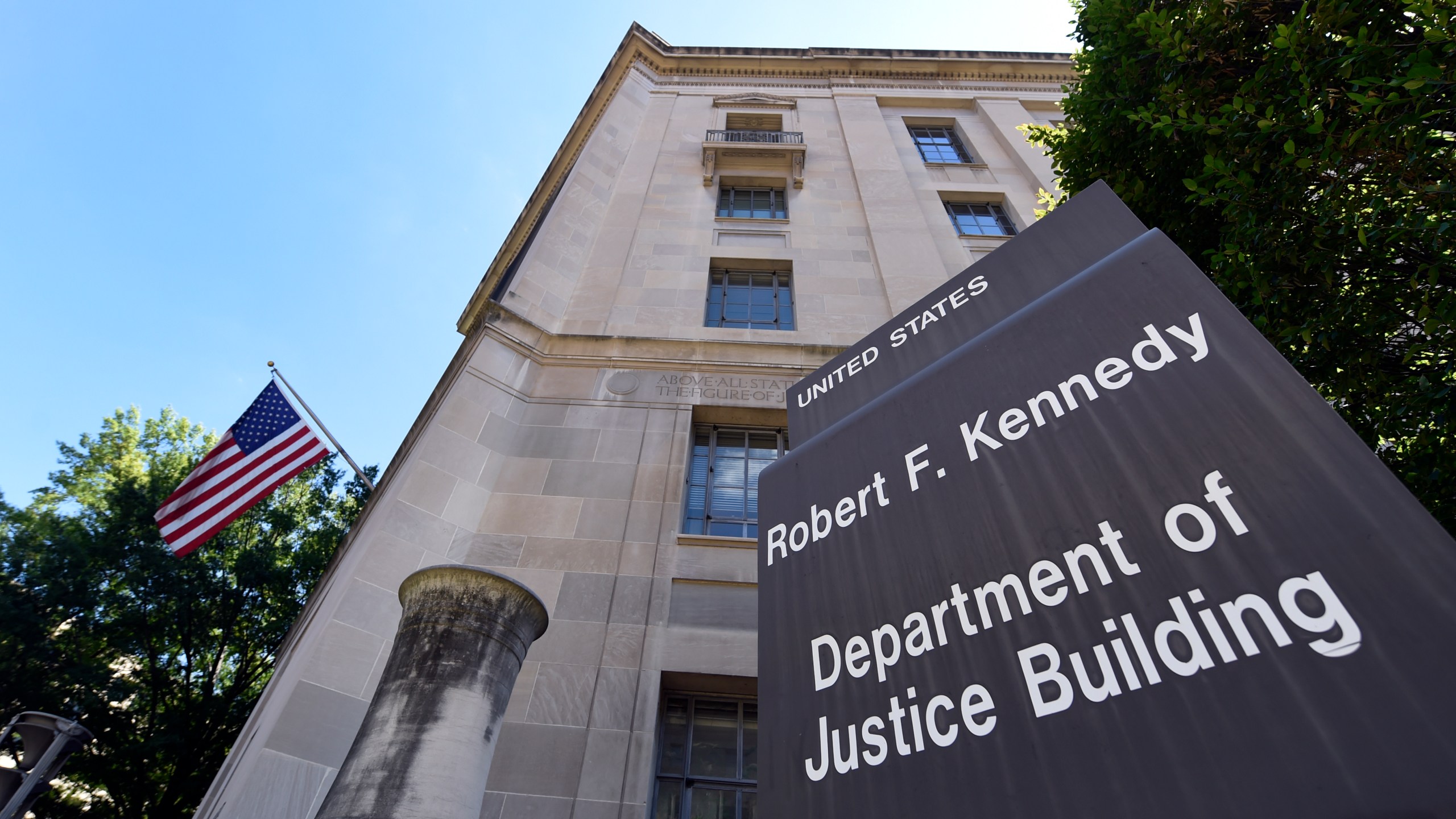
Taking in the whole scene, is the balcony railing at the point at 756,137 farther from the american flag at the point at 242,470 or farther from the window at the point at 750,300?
the american flag at the point at 242,470

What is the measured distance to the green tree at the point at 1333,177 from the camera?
14.9ft

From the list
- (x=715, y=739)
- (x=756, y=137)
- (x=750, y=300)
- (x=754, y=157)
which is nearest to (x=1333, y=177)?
(x=715, y=739)

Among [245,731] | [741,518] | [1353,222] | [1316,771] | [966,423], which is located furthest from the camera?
[741,518]

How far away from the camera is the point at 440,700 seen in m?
4.56

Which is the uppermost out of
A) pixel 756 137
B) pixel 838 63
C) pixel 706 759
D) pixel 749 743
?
pixel 838 63

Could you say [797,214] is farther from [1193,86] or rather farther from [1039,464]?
[1039,464]

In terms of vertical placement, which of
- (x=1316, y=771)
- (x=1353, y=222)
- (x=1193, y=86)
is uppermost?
(x=1193, y=86)

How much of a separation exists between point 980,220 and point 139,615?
73.9ft

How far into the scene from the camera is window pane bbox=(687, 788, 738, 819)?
249 inches

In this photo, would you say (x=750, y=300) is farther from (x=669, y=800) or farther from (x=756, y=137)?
(x=669, y=800)

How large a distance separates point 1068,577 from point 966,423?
0.82m

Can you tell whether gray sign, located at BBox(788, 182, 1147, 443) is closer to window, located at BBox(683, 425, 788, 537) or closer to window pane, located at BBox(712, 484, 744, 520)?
window, located at BBox(683, 425, 788, 537)

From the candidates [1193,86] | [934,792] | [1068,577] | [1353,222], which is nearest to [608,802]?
[934,792]

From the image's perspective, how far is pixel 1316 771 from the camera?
4.35 ft
